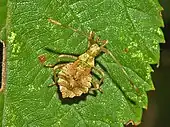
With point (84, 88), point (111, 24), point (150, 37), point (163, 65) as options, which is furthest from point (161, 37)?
point (163, 65)

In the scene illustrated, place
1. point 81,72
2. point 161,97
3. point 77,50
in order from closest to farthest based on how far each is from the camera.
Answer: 1. point 77,50
2. point 81,72
3. point 161,97

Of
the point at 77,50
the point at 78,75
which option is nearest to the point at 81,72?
the point at 78,75

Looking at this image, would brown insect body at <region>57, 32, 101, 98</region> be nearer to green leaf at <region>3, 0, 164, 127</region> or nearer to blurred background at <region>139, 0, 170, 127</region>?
green leaf at <region>3, 0, 164, 127</region>

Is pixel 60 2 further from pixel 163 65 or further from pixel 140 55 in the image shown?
pixel 163 65

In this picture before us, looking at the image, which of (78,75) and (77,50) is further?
(78,75)

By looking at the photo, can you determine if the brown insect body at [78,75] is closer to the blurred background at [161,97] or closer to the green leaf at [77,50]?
the green leaf at [77,50]

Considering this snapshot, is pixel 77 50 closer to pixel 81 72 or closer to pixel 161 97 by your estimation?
pixel 81 72

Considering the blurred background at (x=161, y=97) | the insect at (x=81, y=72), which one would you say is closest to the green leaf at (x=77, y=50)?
the insect at (x=81, y=72)
